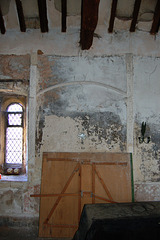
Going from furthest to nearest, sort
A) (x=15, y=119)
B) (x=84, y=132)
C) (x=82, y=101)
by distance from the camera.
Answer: (x=15, y=119), (x=82, y=101), (x=84, y=132)

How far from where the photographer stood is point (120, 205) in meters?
3.65

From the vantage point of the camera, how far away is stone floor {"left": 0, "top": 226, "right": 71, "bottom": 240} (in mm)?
4234

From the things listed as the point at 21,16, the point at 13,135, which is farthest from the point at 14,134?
the point at 21,16

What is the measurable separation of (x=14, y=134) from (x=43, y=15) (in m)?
3.20

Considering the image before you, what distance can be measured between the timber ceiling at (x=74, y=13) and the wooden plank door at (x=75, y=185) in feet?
9.21

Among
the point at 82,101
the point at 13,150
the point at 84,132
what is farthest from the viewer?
the point at 13,150

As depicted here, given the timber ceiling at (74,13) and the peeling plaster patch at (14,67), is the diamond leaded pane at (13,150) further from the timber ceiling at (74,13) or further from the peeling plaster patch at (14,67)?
the timber ceiling at (74,13)

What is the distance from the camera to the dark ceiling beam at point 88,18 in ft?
11.8

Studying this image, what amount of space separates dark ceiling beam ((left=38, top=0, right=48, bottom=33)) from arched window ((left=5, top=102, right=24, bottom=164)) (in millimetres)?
2227

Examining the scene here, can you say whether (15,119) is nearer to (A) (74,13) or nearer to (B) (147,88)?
(A) (74,13)

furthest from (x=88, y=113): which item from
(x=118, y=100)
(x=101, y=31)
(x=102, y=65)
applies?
(x=101, y=31)

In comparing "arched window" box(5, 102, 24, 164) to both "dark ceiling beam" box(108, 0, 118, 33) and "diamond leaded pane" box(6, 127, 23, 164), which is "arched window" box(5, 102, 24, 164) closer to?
"diamond leaded pane" box(6, 127, 23, 164)

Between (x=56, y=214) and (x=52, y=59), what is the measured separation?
145 inches

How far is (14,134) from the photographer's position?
5.67 metres
